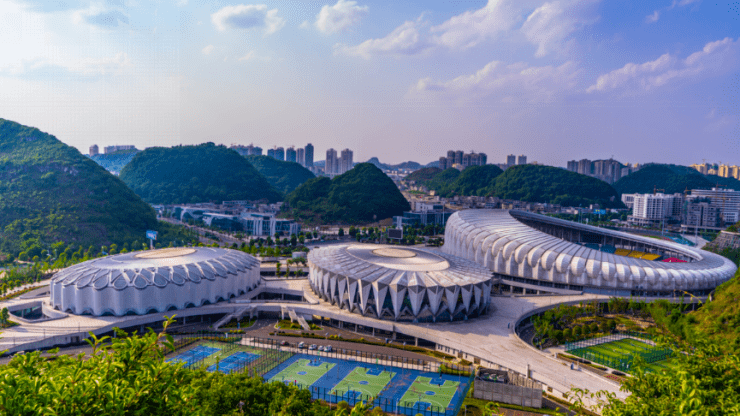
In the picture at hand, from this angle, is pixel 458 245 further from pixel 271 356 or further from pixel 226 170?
pixel 226 170

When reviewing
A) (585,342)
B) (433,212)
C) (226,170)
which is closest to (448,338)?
(585,342)

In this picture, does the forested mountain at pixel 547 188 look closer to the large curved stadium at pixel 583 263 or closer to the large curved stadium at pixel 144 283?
the large curved stadium at pixel 583 263

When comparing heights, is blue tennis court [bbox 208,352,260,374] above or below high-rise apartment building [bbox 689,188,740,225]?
below

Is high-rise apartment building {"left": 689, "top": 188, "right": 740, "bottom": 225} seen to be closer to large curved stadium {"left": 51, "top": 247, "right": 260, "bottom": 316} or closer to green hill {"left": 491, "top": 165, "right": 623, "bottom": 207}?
green hill {"left": 491, "top": 165, "right": 623, "bottom": 207}

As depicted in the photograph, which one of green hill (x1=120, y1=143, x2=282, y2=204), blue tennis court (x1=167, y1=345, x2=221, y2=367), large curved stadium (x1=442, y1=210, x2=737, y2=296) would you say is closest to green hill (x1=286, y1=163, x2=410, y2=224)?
green hill (x1=120, y1=143, x2=282, y2=204)

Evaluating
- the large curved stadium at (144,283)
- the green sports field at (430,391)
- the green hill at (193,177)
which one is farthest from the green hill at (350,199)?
the green sports field at (430,391)
